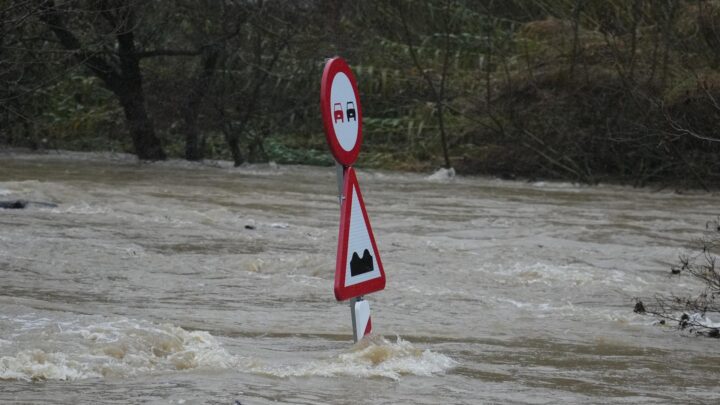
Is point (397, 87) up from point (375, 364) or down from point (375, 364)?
up

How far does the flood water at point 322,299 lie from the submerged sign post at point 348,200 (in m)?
0.32

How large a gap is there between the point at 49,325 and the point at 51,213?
21.2ft

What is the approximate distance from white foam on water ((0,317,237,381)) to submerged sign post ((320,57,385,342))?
0.65m

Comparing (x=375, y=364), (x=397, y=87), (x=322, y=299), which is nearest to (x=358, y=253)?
(x=375, y=364)

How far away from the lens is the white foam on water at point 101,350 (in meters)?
5.48

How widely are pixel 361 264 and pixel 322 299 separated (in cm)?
286

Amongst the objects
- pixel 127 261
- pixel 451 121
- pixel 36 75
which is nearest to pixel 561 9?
pixel 451 121

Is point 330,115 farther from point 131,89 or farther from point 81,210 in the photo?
point 131,89

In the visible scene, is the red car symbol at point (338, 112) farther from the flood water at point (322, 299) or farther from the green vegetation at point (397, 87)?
the green vegetation at point (397, 87)

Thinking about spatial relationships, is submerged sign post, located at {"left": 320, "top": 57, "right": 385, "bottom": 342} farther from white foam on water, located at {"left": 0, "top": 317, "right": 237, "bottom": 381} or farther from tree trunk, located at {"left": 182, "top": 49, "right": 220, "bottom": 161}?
tree trunk, located at {"left": 182, "top": 49, "right": 220, "bottom": 161}

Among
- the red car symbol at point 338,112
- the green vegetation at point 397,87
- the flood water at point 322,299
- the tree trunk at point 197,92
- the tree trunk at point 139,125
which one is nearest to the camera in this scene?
the flood water at point 322,299

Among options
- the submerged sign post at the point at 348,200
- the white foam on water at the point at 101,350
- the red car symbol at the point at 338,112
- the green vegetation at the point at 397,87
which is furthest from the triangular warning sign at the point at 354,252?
the green vegetation at the point at 397,87

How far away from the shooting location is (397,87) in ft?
79.5

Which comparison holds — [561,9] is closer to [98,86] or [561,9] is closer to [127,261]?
[98,86]
